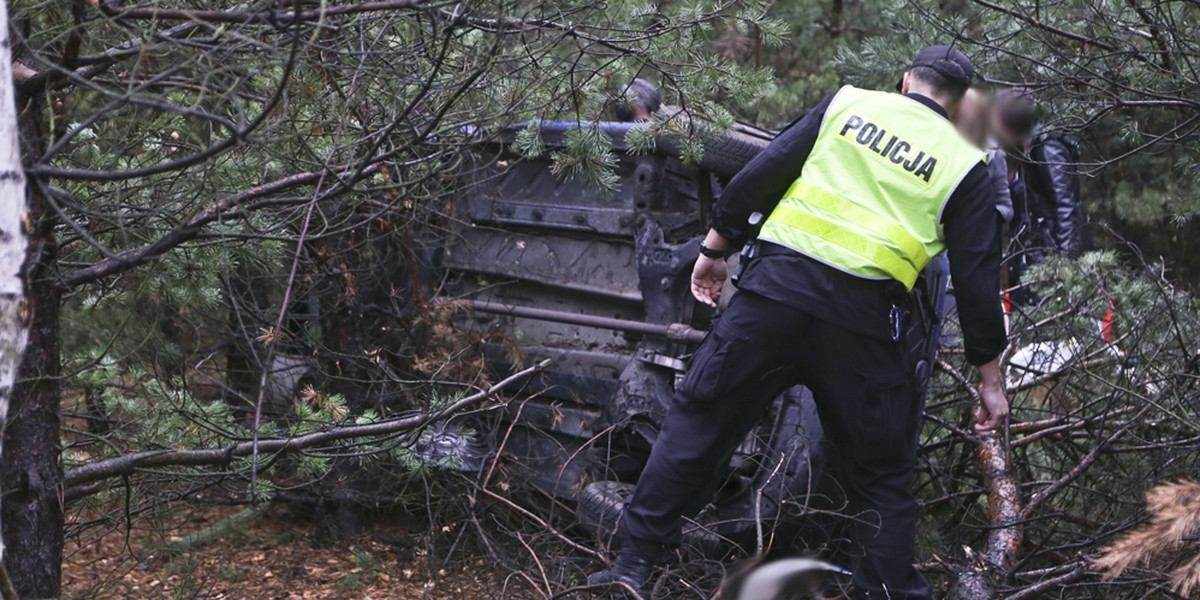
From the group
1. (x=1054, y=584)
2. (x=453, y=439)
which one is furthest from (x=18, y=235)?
(x=1054, y=584)

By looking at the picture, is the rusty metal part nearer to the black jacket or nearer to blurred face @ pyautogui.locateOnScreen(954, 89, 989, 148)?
the black jacket

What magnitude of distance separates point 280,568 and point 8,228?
10.0 feet

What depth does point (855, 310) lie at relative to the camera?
330 centimetres

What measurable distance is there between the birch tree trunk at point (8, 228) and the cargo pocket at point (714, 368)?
2017mm

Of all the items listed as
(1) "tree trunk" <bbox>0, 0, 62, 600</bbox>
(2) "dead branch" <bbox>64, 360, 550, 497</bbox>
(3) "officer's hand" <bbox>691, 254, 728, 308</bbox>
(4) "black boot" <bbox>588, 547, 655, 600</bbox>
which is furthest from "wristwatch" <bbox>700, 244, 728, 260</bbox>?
(1) "tree trunk" <bbox>0, 0, 62, 600</bbox>

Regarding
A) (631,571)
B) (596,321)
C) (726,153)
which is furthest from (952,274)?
(596,321)

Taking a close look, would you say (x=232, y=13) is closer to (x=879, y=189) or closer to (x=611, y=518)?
(x=879, y=189)

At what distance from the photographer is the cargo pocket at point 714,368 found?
133 inches

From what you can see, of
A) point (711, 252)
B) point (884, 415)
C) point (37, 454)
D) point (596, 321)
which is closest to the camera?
point (37, 454)

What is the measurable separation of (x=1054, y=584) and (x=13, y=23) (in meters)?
3.26

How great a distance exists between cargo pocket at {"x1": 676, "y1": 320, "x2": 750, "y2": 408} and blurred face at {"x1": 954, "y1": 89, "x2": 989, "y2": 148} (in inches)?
36.1

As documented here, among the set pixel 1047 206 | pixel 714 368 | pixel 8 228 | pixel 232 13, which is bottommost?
pixel 1047 206

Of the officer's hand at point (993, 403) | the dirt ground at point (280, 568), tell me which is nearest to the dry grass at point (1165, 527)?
the officer's hand at point (993, 403)

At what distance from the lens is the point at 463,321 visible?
501cm
